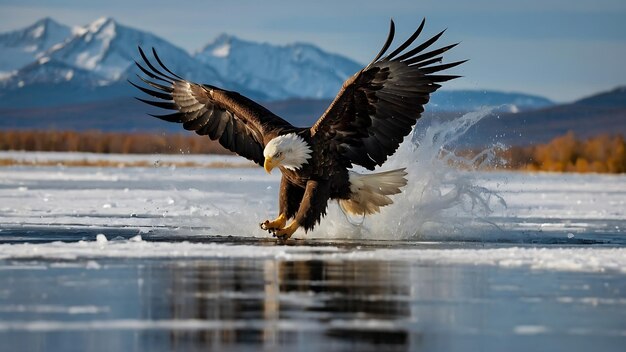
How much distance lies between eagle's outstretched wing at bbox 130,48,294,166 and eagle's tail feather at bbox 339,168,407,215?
0.81 m

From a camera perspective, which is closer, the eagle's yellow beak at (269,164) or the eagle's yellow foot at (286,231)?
the eagle's yellow beak at (269,164)

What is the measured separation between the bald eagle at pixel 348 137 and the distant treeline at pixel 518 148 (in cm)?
1041

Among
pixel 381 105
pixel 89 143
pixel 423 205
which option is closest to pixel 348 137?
pixel 381 105

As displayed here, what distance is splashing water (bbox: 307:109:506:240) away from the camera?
1281 centimetres

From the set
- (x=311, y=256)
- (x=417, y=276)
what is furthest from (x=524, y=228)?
(x=417, y=276)

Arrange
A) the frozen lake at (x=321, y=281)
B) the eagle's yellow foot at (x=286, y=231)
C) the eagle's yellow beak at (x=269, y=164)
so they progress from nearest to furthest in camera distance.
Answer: the frozen lake at (x=321, y=281) < the eagle's yellow beak at (x=269, y=164) < the eagle's yellow foot at (x=286, y=231)

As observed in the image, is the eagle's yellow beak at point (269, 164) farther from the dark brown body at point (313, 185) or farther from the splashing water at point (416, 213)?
the splashing water at point (416, 213)

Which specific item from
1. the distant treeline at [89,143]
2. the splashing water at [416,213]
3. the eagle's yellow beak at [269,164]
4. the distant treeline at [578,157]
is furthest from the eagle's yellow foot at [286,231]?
the distant treeline at [89,143]

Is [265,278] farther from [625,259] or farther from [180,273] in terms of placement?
[625,259]

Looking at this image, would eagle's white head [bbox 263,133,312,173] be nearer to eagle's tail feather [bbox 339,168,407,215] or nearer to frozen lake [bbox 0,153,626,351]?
frozen lake [bbox 0,153,626,351]

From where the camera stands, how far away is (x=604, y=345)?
20.1 ft

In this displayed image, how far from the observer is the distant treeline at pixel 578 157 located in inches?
1565

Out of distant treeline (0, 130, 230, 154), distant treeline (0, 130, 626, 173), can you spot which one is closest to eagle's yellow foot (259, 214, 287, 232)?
distant treeline (0, 130, 626, 173)

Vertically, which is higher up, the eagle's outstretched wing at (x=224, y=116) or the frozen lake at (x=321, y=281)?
the eagle's outstretched wing at (x=224, y=116)
